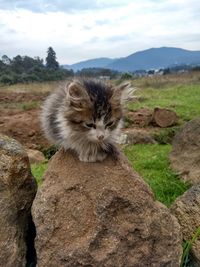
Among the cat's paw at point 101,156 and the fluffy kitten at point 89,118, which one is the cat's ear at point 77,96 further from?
the cat's paw at point 101,156

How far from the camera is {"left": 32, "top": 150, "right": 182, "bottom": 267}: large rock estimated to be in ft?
14.0

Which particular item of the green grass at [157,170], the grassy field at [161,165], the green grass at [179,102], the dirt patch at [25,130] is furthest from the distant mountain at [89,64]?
the green grass at [157,170]

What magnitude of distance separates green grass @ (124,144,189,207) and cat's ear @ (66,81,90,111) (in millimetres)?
2215

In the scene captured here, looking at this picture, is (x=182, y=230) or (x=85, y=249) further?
(x=182, y=230)

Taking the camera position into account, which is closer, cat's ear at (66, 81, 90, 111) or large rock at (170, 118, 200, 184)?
cat's ear at (66, 81, 90, 111)

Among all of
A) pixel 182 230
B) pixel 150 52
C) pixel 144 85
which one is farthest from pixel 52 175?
pixel 150 52

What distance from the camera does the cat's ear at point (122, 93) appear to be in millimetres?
4551

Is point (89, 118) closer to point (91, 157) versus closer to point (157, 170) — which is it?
point (91, 157)

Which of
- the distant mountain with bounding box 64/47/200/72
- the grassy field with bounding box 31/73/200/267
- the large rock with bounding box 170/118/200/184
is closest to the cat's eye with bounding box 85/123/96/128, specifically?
the grassy field with bounding box 31/73/200/267

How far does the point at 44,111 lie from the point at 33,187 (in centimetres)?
78

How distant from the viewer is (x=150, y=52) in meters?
181

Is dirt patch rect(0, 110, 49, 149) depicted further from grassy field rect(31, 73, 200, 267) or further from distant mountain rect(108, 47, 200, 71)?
distant mountain rect(108, 47, 200, 71)

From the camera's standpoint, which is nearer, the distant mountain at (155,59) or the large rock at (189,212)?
the large rock at (189,212)

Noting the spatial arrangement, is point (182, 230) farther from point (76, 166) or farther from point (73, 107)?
point (73, 107)
